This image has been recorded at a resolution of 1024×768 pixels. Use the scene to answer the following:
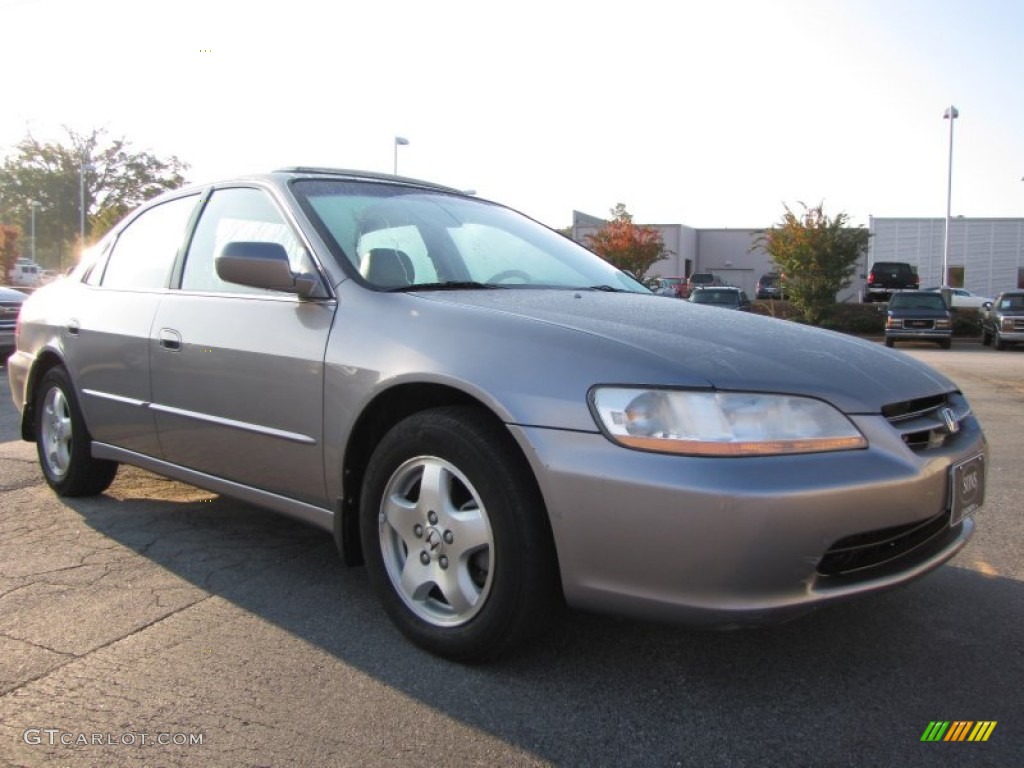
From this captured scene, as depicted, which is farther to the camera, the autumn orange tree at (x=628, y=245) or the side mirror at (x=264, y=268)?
the autumn orange tree at (x=628, y=245)

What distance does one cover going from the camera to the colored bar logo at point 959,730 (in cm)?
228

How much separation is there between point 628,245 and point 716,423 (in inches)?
1617

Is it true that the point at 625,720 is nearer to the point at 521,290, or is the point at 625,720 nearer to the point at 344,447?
the point at 344,447

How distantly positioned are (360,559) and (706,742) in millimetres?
1367

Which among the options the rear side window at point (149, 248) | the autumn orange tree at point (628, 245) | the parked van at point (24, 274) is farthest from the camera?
the parked van at point (24, 274)

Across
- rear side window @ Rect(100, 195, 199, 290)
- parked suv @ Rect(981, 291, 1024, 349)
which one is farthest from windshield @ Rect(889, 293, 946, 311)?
rear side window @ Rect(100, 195, 199, 290)

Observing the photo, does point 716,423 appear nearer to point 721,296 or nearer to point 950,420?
point 950,420

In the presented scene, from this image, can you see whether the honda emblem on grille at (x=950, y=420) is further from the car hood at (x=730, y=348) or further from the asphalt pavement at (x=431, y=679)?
the asphalt pavement at (x=431, y=679)

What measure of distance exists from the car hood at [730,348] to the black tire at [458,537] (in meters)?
0.41

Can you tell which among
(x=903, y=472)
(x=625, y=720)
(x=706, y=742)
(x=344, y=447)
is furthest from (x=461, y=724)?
(x=903, y=472)

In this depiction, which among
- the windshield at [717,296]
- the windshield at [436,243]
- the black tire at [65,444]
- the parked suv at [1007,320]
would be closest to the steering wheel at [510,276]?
the windshield at [436,243]

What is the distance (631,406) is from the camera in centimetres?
233

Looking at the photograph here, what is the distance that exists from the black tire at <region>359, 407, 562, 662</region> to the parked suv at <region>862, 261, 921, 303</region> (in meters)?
32.6

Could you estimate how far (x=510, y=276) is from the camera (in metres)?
3.55
